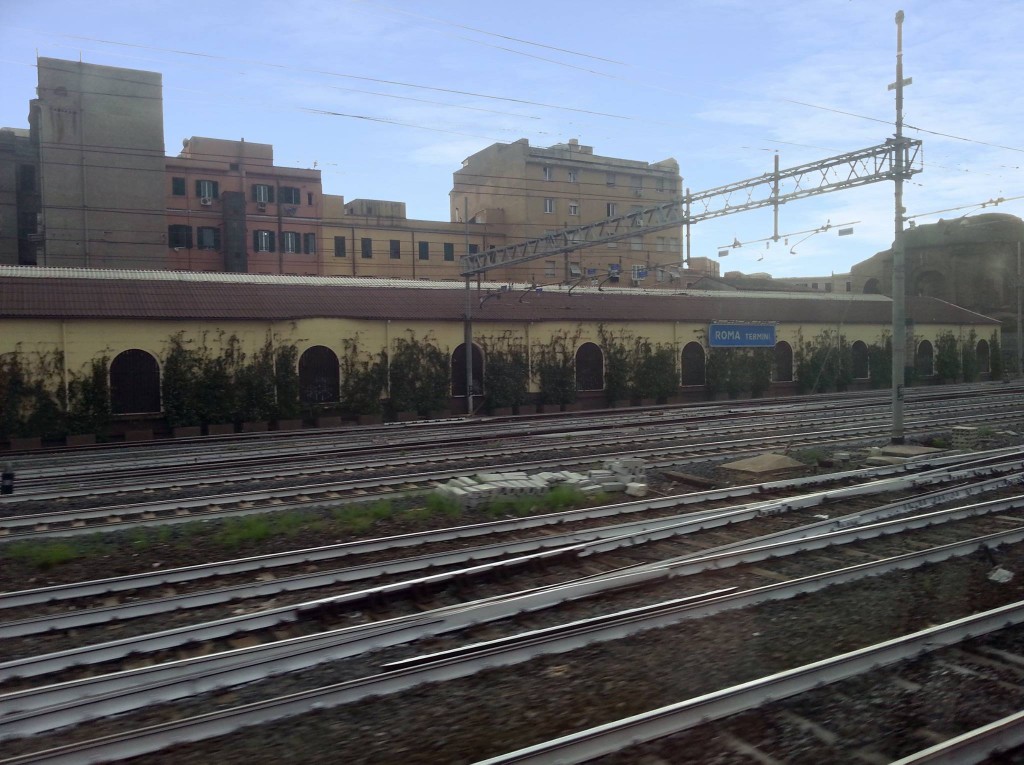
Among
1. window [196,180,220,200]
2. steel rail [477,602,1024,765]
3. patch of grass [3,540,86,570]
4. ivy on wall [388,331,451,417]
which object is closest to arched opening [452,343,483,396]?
ivy on wall [388,331,451,417]

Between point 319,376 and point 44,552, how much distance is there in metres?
19.6

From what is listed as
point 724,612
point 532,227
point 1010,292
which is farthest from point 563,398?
point 1010,292

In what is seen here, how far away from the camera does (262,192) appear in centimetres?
5628

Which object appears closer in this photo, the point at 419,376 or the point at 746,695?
the point at 746,695

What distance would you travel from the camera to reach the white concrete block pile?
10.9 m

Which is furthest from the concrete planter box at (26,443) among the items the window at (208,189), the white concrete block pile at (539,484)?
the window at (208,189)

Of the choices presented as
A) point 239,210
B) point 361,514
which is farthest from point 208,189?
point 361,514

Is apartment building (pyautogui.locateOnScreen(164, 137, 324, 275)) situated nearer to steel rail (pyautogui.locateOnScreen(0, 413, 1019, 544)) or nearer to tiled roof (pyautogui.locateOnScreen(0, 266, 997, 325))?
tiled roof (pyautogui.locateOnScreen(0, 266, 997, 325))

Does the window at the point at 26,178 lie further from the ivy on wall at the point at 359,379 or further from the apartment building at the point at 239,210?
the ivy on wall at the point at 359,379

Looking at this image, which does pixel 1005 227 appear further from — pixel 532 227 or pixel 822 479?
pixel 822 479

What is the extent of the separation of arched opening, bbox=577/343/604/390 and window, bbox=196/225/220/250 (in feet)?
105

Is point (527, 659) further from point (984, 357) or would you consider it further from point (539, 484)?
point (984, 357)

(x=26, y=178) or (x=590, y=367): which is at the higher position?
(x=26, y=178)

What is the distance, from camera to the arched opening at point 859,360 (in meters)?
42.2
